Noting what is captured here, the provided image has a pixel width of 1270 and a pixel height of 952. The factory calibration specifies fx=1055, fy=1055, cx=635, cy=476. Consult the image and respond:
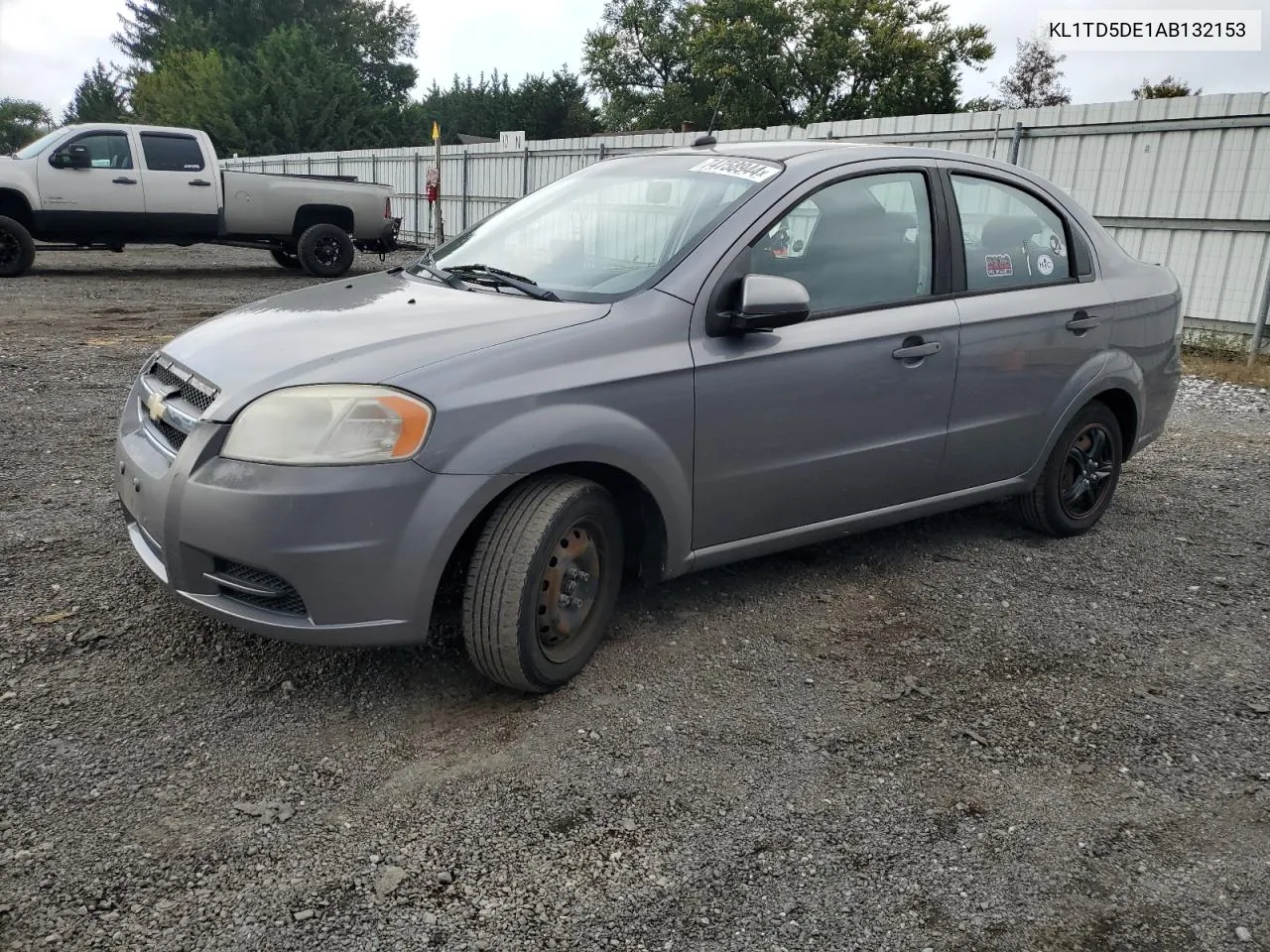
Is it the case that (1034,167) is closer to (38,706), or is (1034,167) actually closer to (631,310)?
(631,310)

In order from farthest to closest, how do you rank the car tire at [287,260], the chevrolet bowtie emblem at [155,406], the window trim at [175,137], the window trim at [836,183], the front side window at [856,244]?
the car tire at [287,260] < the window trim at [175,137] < the front side window at [856,244] < the window trim at [836,183] < the chevrolet bowtie emblem at [155,406]

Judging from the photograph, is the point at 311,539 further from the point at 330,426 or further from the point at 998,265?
the point at 998,265

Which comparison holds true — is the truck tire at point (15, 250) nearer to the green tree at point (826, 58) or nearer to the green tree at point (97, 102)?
the green tree at point (826, 58)

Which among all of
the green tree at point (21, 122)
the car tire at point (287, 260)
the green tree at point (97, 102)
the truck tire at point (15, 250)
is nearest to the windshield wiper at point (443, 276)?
the truck tire at point (15, 250)

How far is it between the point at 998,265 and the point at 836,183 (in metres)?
0.91

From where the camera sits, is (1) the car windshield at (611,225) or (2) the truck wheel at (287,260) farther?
(2) the truck wheel at (287,260)

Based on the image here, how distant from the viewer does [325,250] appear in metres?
15.3

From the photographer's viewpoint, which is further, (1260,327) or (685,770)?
(1260,327)

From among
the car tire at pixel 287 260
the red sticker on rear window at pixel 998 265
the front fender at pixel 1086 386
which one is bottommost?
the car tire at pixel 287 260

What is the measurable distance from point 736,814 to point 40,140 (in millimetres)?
14150

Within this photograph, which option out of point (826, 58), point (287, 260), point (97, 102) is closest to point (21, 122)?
point (97, 102)

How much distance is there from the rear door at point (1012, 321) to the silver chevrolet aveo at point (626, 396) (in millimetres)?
14

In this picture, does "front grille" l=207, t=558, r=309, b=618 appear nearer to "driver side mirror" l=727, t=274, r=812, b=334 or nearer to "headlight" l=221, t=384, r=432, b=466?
"headlight" l=221, t=384, r=432, b=466

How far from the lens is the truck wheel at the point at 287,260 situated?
16.2m
